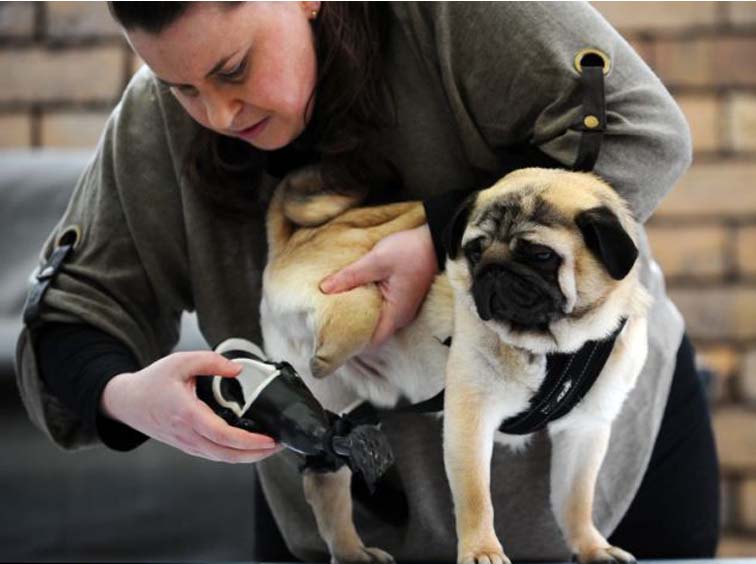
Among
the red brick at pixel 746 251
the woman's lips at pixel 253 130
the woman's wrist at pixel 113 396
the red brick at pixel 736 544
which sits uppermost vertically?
the woman's lips at pixel 253 130

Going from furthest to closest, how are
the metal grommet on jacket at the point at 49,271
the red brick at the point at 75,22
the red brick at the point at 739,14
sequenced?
the red brick at the point at 75,22, the red brick at the point at 739,14, the metal grommet on jacket at the point at 49,271

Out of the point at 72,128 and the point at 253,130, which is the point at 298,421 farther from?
the point at 72,128

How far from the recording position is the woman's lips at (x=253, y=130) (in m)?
0.87

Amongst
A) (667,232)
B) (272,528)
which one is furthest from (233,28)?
(667,232)

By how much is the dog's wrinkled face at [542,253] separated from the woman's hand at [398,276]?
0.07 m

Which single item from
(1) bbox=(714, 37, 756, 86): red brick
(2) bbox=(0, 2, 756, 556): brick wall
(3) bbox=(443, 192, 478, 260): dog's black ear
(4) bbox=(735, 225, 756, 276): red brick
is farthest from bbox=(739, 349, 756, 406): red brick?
(3) bbox=(443, 192, 478, 260): dog's black ear

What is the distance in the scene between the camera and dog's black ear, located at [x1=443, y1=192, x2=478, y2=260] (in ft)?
2.59

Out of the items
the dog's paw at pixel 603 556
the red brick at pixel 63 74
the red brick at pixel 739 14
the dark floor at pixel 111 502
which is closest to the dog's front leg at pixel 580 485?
the dog's paw at pixel 603 556

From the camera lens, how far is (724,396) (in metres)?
2.15

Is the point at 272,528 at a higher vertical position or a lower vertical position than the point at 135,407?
lower

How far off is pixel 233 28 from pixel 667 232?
145 centimetres

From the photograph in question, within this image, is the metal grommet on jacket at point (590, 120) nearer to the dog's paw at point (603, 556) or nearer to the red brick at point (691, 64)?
the dog's paw at point (603, 556)

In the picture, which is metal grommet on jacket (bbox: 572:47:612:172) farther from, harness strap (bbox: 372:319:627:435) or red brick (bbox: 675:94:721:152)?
red brick (bbox: 675:94:721:152)

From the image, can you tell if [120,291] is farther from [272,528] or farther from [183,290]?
[272,528]
